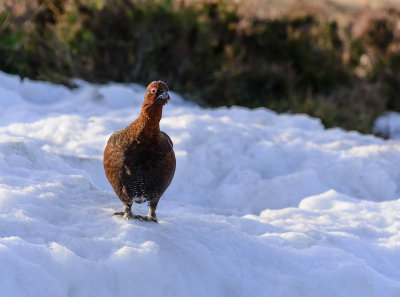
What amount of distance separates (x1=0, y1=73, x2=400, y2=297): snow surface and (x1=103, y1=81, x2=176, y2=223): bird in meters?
0.20

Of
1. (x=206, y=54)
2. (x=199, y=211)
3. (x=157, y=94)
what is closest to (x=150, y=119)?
(x=157, y=94)

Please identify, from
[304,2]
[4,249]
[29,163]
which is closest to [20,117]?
[29,163]

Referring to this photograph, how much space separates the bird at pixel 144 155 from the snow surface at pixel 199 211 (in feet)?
0.65

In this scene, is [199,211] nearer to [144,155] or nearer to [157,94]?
[144,155]

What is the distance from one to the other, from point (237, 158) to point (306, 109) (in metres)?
3.02

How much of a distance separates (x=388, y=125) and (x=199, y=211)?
5601mm

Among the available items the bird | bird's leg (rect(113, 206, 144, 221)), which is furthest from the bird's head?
bird's leg (rect(113, 206, 144, 221))

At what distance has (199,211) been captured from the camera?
12.1 feet

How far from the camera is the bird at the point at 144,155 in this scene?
244 centimetres

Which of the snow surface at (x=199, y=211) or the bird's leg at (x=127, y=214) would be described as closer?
the snow surface at (x=199, y=211)

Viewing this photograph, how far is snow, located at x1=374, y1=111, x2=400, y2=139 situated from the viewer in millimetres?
8008

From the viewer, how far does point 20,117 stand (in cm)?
508

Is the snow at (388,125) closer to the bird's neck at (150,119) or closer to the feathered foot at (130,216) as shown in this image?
the feathered foot at (130,216)

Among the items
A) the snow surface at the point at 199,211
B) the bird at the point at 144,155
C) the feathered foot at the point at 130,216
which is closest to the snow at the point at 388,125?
the snow surface at the point at 199,211
